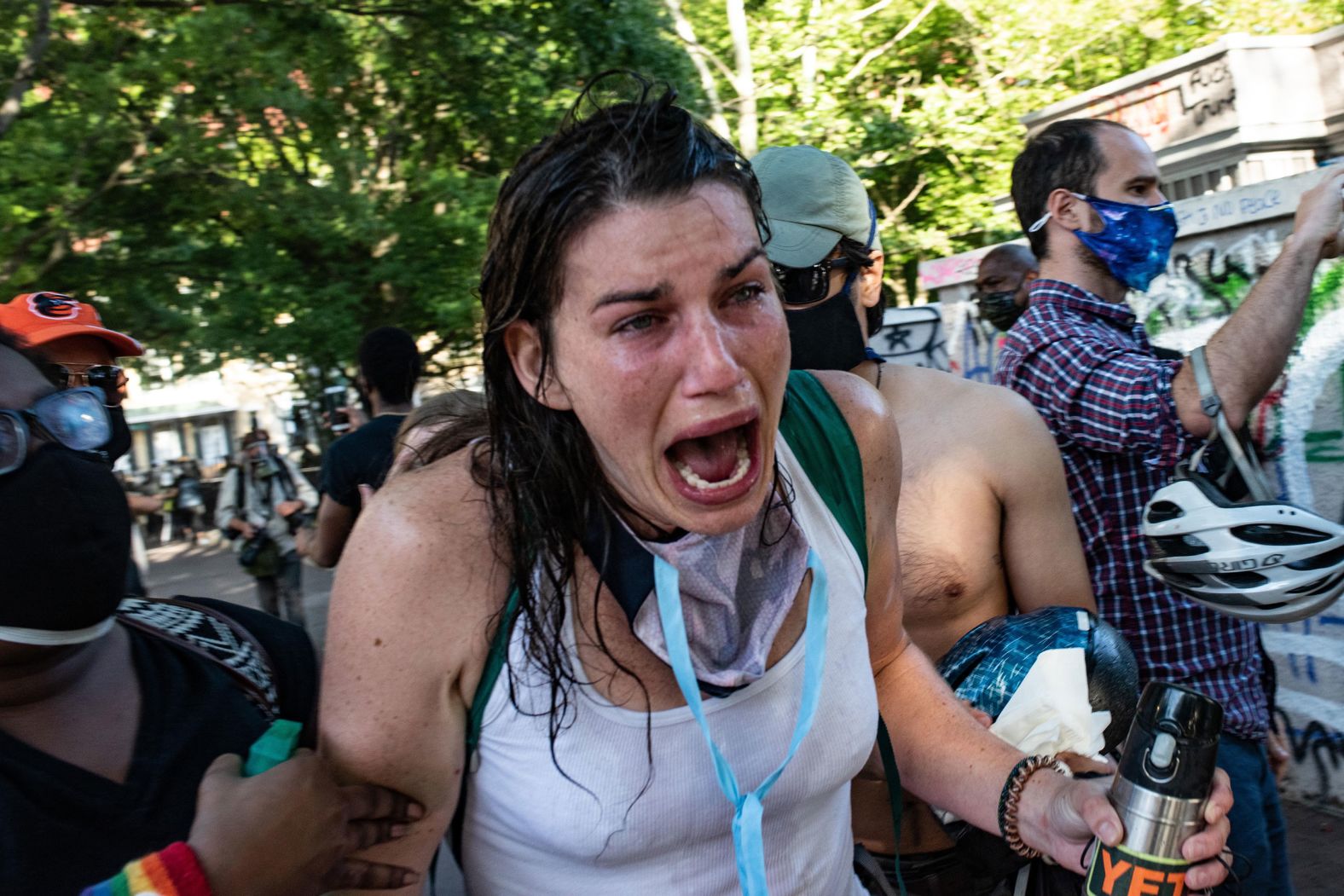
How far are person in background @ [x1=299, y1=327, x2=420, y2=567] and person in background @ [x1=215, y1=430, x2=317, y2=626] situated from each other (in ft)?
9.39

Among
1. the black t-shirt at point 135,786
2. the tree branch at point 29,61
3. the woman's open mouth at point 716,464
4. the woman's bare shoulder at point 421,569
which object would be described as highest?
the tree branch at point 29,61

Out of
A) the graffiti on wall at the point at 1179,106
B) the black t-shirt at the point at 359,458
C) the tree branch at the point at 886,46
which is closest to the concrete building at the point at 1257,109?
the graffiti on wall at the point at 1179,106

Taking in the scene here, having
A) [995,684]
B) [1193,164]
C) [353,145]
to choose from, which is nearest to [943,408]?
[995,684]

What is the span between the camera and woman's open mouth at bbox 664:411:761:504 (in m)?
1.57

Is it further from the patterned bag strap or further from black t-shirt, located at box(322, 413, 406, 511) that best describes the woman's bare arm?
black t-shirt, located at box(322, 413, 406, 511)

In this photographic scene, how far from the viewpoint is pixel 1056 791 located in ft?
5.82

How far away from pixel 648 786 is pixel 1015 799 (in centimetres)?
68

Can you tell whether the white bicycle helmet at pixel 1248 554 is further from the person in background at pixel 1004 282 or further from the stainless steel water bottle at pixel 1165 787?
the person in background at pixel 1004 282

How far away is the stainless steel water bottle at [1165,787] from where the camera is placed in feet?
4.46

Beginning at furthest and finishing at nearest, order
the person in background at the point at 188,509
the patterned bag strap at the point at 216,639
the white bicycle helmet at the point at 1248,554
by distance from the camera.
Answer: the person in background at the point at 188,509, the white bicycle helmet at the point at 1248,554, the patterned bag strap at the point at 216,639

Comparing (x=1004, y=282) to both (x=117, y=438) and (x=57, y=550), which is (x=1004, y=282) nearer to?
(x=117, y=438)

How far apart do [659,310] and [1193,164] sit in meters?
11.1

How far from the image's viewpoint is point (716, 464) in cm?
158

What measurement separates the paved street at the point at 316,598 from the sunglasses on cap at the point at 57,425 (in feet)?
2.89
